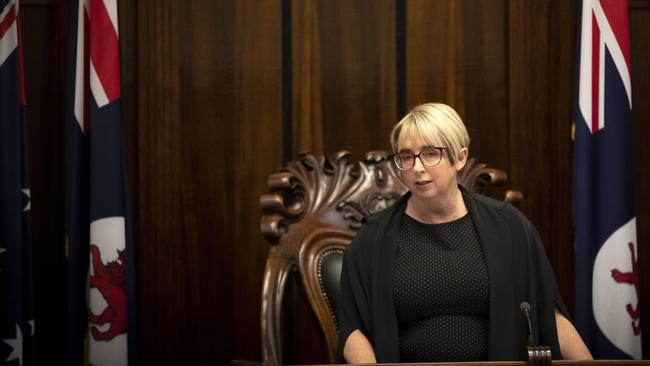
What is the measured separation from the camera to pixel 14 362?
3051mm

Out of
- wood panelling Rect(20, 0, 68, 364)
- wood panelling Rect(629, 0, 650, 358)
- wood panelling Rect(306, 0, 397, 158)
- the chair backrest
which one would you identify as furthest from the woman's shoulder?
wood panelling Rect(20, 0, 68, 364)

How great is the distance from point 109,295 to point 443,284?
145cm

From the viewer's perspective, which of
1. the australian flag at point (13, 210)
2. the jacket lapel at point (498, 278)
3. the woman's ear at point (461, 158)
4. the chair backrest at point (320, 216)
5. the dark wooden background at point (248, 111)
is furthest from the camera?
the dark wooden background at point (248, 111)

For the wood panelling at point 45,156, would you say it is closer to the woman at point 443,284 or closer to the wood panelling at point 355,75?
the wood panelling at point 355,75

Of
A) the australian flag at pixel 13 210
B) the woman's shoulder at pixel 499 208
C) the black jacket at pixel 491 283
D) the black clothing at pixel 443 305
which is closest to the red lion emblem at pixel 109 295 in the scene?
the australian flag at pixel 13 210

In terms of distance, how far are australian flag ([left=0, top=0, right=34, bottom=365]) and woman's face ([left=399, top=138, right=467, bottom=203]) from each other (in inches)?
63.5

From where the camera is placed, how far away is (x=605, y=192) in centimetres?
318

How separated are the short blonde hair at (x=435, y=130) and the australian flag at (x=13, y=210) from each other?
5.21 feet

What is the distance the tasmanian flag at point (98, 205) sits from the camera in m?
3.12

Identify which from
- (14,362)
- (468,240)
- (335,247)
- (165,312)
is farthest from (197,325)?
(468,240)

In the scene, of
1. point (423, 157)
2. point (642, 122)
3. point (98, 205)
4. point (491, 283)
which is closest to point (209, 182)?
point (98, 205)

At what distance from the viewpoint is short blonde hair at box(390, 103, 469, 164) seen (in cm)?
231

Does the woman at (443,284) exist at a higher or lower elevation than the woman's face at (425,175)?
lower

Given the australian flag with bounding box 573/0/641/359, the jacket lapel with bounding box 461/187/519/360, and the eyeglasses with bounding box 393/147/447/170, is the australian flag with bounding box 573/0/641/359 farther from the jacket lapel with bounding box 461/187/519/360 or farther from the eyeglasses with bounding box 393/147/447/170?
the eyeglasses with bounding box 393/147/447/170
